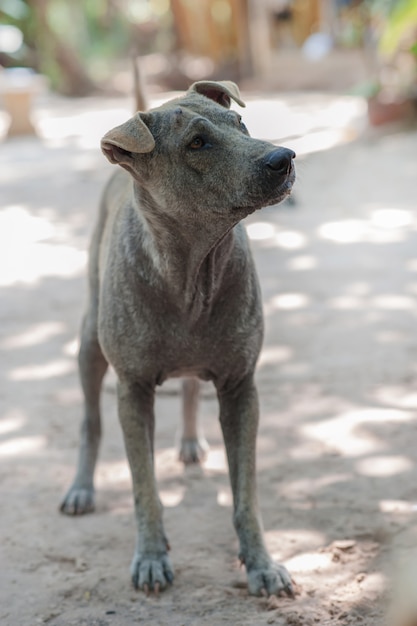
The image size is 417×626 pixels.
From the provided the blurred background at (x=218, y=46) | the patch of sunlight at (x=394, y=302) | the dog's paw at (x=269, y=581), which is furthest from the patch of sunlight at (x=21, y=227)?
the blurred background at (x=218, y=46)

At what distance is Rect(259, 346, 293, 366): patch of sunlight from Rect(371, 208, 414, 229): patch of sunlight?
273cm

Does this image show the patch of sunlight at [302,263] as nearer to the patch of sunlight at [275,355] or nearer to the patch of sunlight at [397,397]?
the patch of sunlight at [275,355]

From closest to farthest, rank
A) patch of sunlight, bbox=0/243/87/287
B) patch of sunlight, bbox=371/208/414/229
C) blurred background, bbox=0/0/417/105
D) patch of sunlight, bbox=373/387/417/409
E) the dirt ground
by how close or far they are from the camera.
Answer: the dirt ground, patch of sunlight, bbox=373/387/417/409, patch of sunlight, bbox=0/243/87/287, patch of sunlight, bbox=371/208/414/229, blurred background, bbox=0/0/417/105

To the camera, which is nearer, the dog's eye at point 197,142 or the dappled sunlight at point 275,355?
the dog's eye at point 197,142

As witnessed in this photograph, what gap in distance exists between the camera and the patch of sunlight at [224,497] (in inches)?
157

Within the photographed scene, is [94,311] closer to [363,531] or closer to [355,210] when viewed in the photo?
[363,531]

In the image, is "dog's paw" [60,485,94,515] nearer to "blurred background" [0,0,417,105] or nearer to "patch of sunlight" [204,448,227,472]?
"patch of sunlight" [204,448,227,472]

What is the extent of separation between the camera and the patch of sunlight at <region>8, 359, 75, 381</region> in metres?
5.50

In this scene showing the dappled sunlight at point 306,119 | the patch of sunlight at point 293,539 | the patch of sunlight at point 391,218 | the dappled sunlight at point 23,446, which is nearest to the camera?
the patch of sunlight at point 293,539

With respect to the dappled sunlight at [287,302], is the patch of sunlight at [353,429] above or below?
above

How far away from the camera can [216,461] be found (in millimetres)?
4434

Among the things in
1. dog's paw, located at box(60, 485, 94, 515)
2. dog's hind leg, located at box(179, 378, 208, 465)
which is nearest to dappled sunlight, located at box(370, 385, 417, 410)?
dog's hind leg, located at box(179, 378, 208, 465)

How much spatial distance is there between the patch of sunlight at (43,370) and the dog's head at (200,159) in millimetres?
2533

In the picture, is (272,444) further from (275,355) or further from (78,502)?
(275,355)
